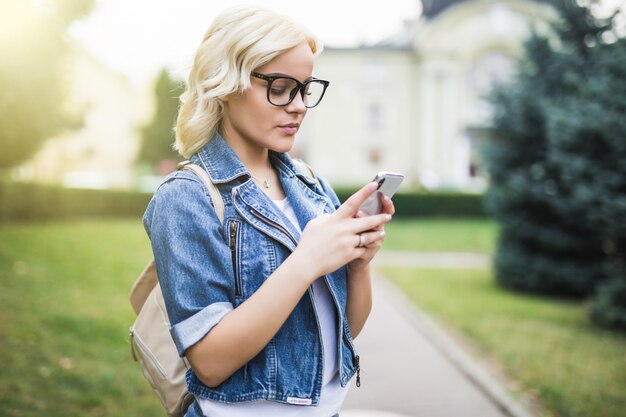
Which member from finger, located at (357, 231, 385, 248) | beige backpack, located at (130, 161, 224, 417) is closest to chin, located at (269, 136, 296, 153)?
finger, located at (357, 231, 385, 248)

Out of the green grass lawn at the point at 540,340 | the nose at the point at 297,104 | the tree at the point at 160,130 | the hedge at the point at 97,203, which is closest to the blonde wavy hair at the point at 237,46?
the nose at the point at 297,104

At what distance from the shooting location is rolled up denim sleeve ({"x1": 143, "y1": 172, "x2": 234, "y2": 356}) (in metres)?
1.33

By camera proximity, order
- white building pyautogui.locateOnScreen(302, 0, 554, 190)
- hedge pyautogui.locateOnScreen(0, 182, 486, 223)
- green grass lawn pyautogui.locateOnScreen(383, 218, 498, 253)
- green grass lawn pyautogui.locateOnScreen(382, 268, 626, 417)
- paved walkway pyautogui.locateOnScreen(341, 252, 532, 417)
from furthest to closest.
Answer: white building pyautogui.locateOnScreen(302, 0, 554, 190) < hedge pyautogui.locateOnScreen(0, 182, 486, 223) < green grass lawn pyautogui.locateOnScreen(383, 218, 498, 253) < green grass lawn pyautogui.locateOnScreen(382, 268, 626, 417) < paved walkway pyautogui.locateOnScreen(341, 252, 532, 417)

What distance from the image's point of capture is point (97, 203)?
75.6ft

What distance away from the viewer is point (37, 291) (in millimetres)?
7832

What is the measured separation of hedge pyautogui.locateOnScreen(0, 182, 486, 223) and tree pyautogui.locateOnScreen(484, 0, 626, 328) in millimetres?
11993

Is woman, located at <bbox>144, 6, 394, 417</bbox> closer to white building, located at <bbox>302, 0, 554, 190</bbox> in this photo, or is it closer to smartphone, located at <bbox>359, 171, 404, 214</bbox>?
smartphone, located at <bbox>359, 171, 404, 214</bbox>

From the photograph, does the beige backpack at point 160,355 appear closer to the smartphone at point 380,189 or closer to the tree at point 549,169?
the smartphone at point 380,189

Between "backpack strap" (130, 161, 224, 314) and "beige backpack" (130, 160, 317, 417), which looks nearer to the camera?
"backpack strap" (130, 161, 224, 314)

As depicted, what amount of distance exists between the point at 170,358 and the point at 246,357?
0.50 meters

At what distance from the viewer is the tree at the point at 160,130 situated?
44.8 m

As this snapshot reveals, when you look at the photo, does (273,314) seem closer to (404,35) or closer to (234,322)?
(234,322)

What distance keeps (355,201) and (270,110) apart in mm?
354

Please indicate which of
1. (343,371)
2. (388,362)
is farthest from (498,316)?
(343,371)
